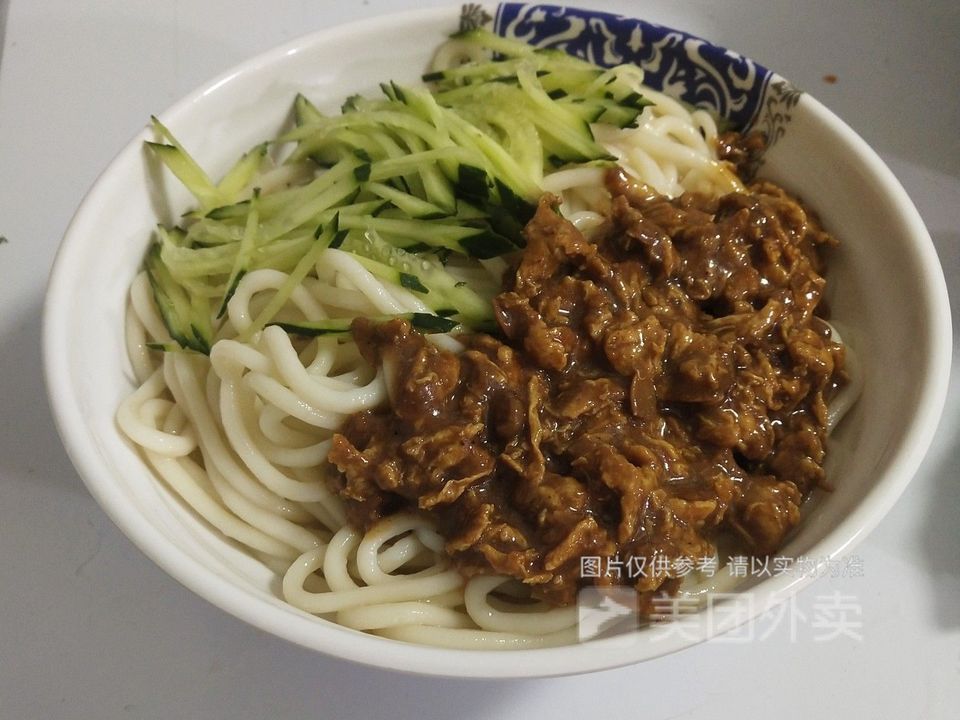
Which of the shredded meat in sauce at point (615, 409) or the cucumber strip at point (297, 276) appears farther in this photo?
the cucumber strip at point (297, 276)

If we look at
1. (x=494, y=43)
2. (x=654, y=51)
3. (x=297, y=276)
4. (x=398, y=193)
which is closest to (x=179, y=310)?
(x=297, y=276)

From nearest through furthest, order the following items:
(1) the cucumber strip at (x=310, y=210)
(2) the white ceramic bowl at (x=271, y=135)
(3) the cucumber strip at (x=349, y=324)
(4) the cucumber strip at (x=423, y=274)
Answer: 1. (2) the white ceramic bowl at (x=271, y=135)
2. (3) the cucumber strip at (x=349, y=324)
3. (4) the cucumber strip at (x=423, y=274)
4. (1) the cucumber strip at (x=310, y=210)

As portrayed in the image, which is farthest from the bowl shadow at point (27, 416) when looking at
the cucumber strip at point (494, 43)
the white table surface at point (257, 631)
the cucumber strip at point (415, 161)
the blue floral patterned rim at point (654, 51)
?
the blue floral patterned rim at point (654, 51)

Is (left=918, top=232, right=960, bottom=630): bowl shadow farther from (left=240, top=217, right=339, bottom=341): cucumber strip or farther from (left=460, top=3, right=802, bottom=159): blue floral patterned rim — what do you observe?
(left=240, top=217, right=339, bottom=341): cucumber strip

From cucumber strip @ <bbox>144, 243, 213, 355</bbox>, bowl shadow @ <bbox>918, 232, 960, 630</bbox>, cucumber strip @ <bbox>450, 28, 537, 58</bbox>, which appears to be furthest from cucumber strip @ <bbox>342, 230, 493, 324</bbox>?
bowl shadow @ <bbox>918, 232, 960, 630</bbox>

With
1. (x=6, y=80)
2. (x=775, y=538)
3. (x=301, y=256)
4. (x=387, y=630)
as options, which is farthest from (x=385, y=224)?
(x=6, y=80)

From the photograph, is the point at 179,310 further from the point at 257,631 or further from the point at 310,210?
the point at 257,631

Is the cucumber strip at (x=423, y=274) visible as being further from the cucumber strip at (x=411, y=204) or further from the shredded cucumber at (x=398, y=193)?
the cucumber strip at (x=411, y=204)
